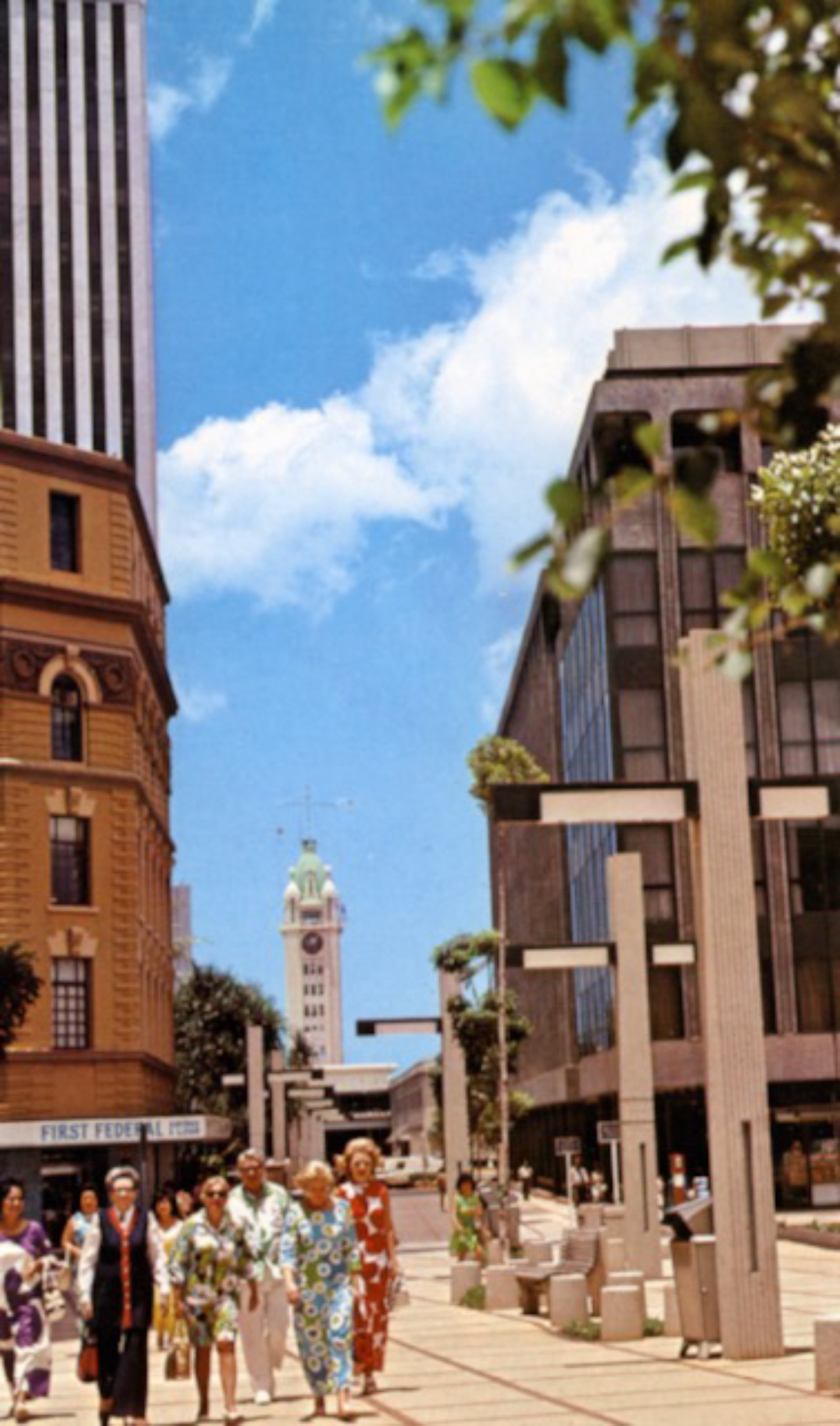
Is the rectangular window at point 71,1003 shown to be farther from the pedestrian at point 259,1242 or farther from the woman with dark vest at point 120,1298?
the woman with dark vest at point 120,1298

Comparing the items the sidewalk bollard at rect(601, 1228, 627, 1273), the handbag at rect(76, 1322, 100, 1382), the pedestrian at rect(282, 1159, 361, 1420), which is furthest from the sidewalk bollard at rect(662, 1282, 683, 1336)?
the sidewalk bollard at rect(601, 1228, 627, 1273)

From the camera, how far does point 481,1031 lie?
204 feet

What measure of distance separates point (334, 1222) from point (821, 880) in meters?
48.8

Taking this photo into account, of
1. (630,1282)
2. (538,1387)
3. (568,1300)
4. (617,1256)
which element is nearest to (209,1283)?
(538,1387)

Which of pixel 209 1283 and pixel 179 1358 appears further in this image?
pixel 179 1358

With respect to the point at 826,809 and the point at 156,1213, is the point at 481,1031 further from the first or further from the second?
the point at 826,809

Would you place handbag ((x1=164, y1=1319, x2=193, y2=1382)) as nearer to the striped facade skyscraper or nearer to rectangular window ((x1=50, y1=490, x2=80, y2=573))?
rectangular window ((x1=50, y1=490, x2=80, y2=573))

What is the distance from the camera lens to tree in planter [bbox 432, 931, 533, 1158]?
55625 mm

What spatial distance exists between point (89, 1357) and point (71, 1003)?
139ft

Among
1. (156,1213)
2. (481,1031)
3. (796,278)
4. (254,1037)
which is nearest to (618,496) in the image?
(796,278)

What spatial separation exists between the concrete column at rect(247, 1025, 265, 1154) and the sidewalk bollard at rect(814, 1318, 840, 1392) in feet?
128

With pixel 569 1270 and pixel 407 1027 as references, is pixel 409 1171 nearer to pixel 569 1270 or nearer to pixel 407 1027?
pixel 407 1027

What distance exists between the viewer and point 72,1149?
2285 inches

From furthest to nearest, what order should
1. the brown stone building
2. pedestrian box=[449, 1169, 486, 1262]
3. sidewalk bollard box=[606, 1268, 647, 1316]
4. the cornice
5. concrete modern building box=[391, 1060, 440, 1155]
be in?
concrete modern building box=[391, 1060, 440, 1155], the cornice, the brown stone building, pedestrian box=[449, 1169, 486, 1262], sidewalk bollard box=[606, 1268, 647, 1316]
